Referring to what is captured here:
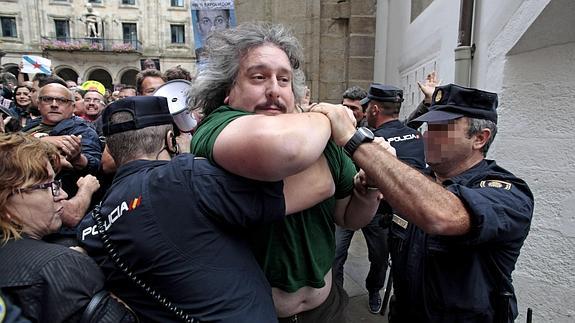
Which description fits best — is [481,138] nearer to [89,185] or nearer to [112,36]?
[89,185]

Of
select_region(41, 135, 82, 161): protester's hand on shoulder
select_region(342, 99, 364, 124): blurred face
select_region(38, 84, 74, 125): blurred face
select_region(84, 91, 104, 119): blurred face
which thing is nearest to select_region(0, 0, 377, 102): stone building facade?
select_region(84, 91, 104, 119): blurred face

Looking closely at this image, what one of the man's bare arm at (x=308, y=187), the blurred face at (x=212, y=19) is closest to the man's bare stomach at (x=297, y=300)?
the man's bare arm at (x=308, y=187)

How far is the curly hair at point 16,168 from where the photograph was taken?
1.32 metres

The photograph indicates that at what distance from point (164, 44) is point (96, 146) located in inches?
1681

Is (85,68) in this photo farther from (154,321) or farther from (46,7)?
(154,321)

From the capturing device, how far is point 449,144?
1.75 meters

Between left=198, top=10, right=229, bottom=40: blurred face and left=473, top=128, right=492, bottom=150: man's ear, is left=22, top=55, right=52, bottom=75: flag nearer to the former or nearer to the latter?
left=198, top=10, right=229, bottom=40: blurred face

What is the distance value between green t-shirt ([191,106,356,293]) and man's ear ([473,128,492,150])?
0.66 metres

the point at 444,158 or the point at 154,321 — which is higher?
the point at 444,158

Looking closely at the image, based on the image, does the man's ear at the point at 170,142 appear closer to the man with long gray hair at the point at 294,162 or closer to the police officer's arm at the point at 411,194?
the man with long gray hair at the point at 294,162

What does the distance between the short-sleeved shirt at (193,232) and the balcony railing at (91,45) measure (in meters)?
44.9

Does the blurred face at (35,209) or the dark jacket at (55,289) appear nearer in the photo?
the dark jacket at (55,289)

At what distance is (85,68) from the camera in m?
41.8

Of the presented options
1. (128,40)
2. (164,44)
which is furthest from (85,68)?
(164,44)
